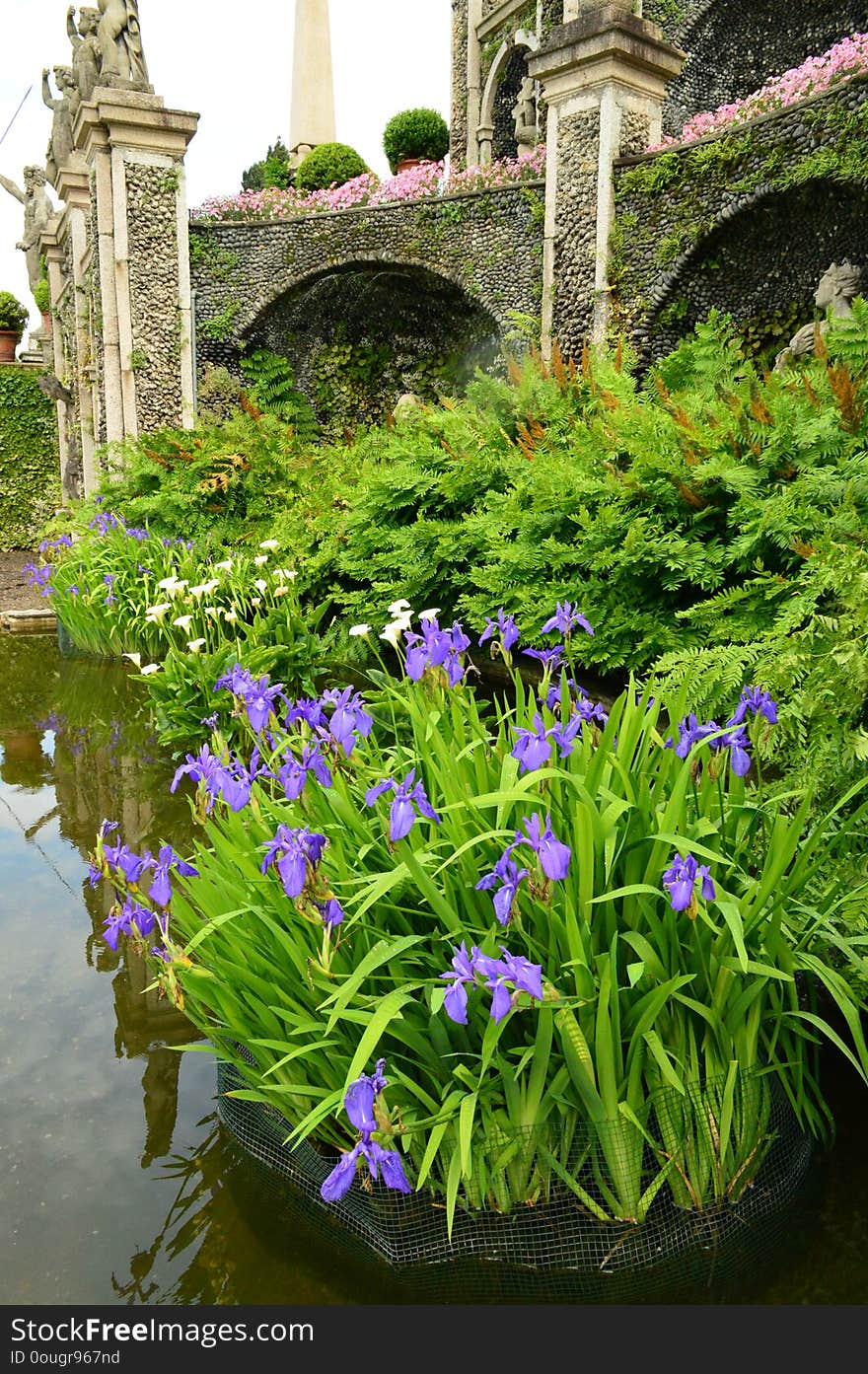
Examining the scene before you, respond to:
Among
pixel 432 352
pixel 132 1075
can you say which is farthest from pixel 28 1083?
pixel 432 352

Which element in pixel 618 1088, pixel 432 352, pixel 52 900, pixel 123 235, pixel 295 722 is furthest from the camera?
pixel 432 352

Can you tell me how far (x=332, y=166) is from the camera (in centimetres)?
1485

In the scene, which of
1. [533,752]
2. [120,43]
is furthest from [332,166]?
[533,752]

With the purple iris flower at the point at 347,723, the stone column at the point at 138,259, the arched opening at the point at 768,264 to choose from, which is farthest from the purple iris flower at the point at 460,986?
the stone column at the point at 138,259

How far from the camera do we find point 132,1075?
2.36m

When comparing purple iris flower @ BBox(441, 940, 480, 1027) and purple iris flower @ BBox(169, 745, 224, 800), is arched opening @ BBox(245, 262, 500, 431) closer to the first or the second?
purple iris flower @ BBox(169, 745, 224, 800)

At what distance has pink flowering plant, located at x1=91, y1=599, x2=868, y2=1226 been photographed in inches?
66.2

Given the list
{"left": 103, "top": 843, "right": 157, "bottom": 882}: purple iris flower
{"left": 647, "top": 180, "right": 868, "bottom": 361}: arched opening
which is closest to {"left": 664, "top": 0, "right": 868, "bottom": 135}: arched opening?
{"left": 647, "top": 180, "right": 868, "bottom": 361}: arched opening

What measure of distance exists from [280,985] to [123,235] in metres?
11.2

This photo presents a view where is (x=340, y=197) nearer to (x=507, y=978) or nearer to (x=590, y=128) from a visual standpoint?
(x=590, y=128)

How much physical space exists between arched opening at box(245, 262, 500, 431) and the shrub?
2.08 m

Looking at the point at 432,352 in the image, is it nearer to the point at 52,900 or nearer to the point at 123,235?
the point at 123,235

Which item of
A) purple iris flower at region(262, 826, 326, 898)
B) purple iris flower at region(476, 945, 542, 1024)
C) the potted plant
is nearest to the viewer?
purple iris flower at region(476, 945, 542, 1024)

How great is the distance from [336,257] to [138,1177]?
1259cm
